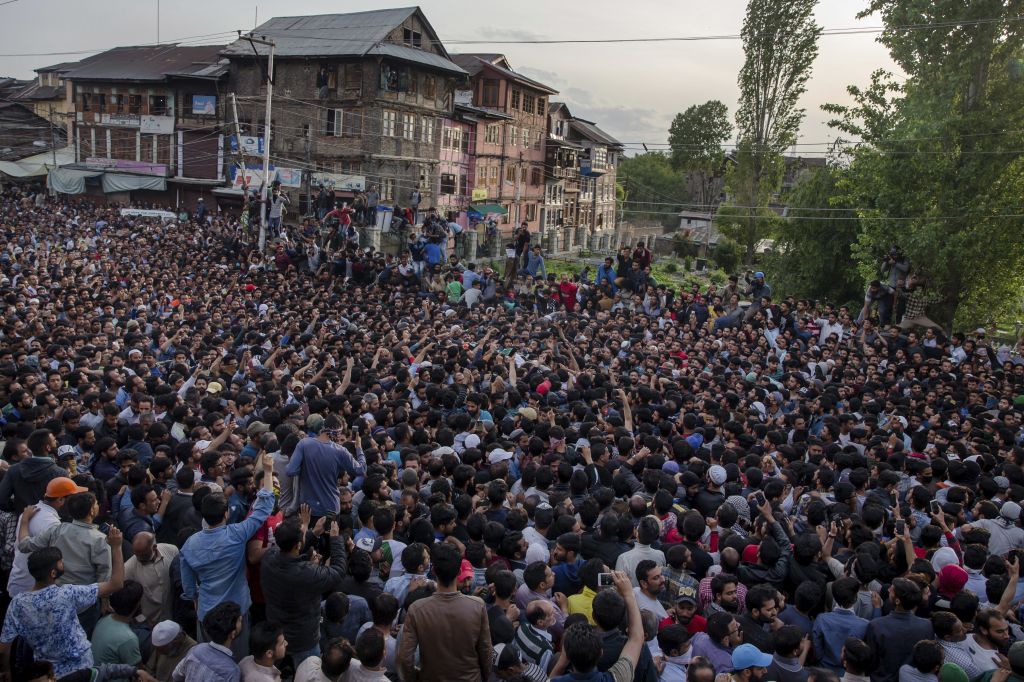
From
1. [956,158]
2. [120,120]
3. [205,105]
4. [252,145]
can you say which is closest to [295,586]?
[956,158]

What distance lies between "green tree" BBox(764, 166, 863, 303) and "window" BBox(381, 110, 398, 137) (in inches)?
730

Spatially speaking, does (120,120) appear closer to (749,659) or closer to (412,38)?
(412,38)

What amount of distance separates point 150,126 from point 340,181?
51.7 feet

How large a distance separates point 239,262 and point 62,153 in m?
31.4

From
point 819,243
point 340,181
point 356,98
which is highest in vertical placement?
point 356,98

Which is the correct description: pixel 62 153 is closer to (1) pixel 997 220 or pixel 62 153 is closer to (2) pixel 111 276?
(2) pixel 111 276

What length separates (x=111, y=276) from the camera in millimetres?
18422

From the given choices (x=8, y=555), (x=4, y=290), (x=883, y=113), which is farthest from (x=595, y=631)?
(x=883, y=113)

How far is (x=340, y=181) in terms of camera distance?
1332 inches

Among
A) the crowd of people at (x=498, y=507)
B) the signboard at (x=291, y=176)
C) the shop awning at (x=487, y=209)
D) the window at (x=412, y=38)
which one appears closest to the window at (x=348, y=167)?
the signboard at (x=291, y=176)

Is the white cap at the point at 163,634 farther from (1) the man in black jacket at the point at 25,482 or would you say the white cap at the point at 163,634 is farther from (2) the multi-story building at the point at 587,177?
(2) the multi-story building at the point at 587,177

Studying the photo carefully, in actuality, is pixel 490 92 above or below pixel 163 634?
above

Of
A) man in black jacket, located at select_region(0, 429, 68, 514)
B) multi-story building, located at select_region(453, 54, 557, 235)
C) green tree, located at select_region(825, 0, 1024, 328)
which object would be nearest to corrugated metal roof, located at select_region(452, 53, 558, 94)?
multi-story building, located at select_region(453, 54, 557, 235)

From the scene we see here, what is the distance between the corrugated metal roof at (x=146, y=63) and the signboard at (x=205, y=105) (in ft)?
6.07
